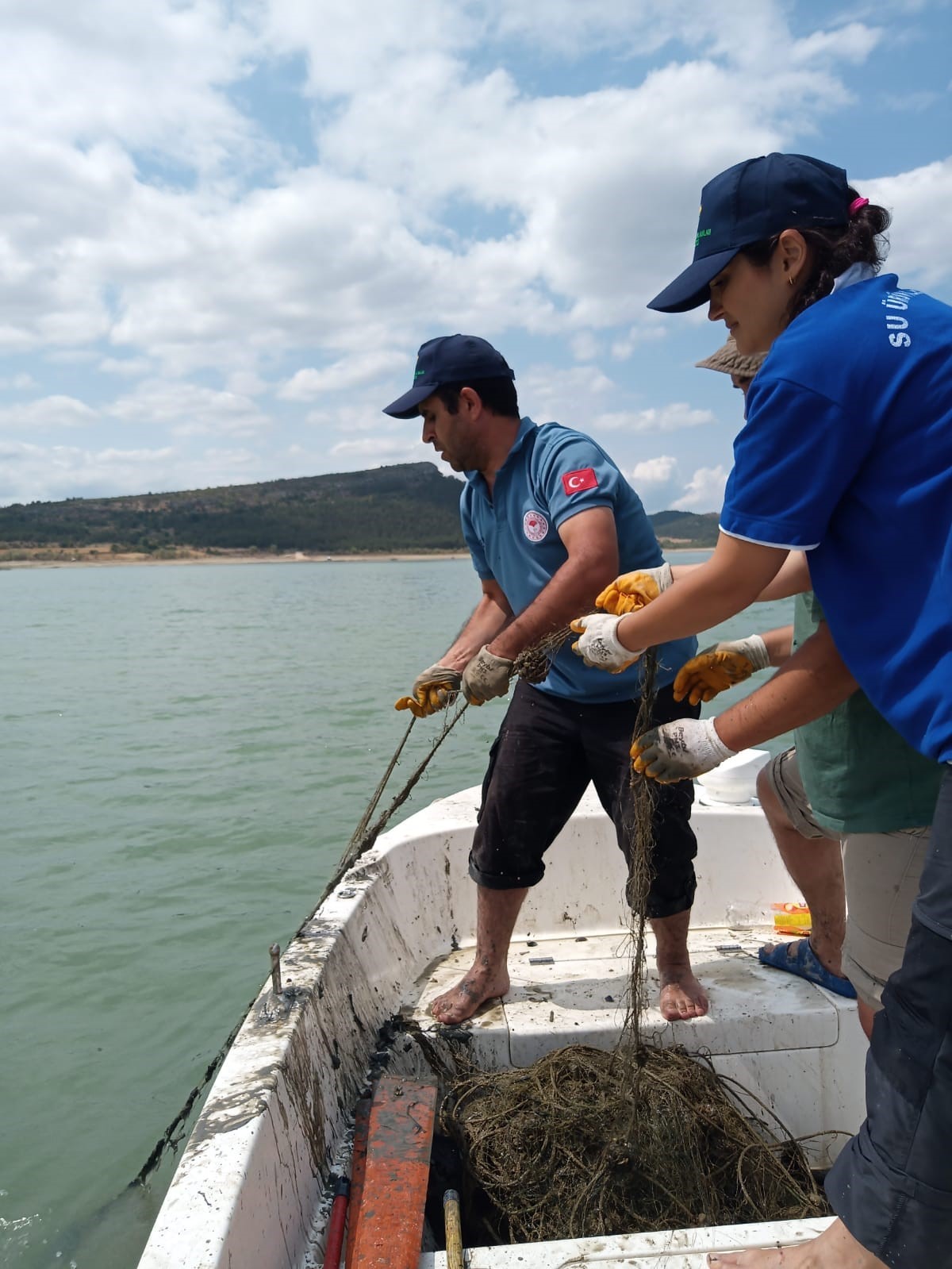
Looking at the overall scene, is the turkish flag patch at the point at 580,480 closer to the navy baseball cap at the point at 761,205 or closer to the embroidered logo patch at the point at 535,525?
the embroidered logo patch at the point at 535,525

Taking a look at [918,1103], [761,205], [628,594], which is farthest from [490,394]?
[918,1103]

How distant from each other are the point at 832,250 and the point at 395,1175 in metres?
1.94

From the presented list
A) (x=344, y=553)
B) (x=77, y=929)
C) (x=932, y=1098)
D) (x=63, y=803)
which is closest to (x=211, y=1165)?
(x=932, y=1098)

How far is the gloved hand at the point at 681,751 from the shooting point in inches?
73.5

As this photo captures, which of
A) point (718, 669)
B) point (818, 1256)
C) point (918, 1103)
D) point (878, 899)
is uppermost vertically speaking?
point (718, 669)

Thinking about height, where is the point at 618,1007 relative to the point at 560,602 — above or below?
below

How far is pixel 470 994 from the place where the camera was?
285 cm

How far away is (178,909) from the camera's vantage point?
585 cm

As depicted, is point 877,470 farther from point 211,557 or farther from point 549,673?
point 211,557

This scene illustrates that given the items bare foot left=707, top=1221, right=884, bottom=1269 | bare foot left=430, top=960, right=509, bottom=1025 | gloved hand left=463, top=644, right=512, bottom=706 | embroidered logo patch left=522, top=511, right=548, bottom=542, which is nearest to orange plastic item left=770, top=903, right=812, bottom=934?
bare foot left=430, top=960, right=509, bottom=1025

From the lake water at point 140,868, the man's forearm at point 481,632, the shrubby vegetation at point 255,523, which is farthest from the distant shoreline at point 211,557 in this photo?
the man's forearm at point 481,632

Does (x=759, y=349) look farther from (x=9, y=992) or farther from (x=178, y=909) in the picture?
(x=178, y=909)

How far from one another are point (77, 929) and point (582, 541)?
451cm

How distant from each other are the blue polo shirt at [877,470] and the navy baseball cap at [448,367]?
1477 millimetres
